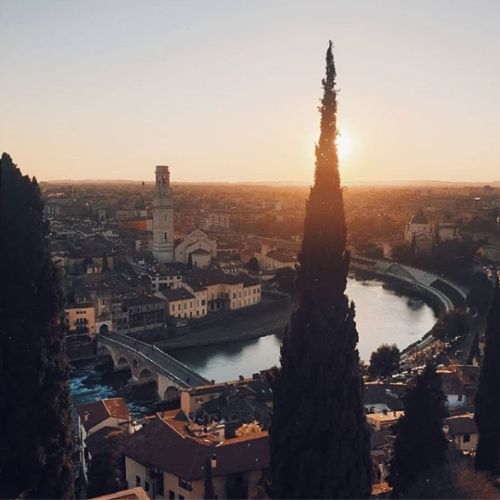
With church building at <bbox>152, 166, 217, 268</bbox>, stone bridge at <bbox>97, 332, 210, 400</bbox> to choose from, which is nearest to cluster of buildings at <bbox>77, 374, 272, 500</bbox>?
stone bridge at <bbox>97, 332, 210, 400</bbox>

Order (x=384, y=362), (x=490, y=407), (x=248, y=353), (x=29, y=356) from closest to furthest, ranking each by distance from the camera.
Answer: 1. (x=29, y=356)
2. (x=490, y=407)
3. (x=384, y=362)
4. (x=248, y=353)

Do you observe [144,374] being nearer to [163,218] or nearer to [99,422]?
[99,422]

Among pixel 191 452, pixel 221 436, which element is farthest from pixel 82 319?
pixel 191 452

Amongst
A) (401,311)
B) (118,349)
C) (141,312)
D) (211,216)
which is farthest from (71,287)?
(211,216)

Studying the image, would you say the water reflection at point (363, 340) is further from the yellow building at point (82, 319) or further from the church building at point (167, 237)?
the church building at point (167, 237)

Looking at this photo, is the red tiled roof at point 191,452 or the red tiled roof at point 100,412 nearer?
the red tiled roof at point 191,452

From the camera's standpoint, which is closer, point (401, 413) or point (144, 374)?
point (401, 413)

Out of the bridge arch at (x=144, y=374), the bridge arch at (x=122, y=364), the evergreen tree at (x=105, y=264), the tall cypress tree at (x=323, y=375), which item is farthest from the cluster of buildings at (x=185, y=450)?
the evergreen tree at (x=105, y=264)
